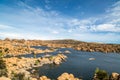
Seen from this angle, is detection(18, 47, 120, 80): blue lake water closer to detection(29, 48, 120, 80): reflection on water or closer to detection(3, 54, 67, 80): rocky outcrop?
detection(29, 48, 120, 80): reflection on water

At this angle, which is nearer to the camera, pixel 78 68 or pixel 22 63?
pixel 22 63

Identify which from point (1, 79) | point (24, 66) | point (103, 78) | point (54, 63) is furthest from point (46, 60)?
point (1, 79)

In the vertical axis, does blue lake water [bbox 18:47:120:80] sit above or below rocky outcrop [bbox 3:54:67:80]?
below

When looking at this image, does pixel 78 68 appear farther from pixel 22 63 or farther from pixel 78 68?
pixel 22 63

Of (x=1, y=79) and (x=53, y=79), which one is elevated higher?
(x=1, y=79)

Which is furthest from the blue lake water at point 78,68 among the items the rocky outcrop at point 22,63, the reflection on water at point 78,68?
the rocky outcrop at point 22,63

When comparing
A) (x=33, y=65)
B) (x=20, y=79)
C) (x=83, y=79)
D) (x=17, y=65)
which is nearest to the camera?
(x=20, y=79)

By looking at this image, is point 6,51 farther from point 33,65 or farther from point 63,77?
point 63,77

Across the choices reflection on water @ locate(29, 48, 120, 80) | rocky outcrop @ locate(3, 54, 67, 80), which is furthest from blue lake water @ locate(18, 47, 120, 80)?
rocky outcrop @ locate(3, 54, 67, 80)

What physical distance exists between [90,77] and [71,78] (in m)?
13.9

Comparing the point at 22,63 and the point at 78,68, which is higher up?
the point at 22,63

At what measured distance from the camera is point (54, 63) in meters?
115

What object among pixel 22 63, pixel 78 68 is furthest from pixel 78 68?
pixel 22 63

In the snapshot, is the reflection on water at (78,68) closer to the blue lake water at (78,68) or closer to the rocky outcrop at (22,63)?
the blue lake water at (78,68)
